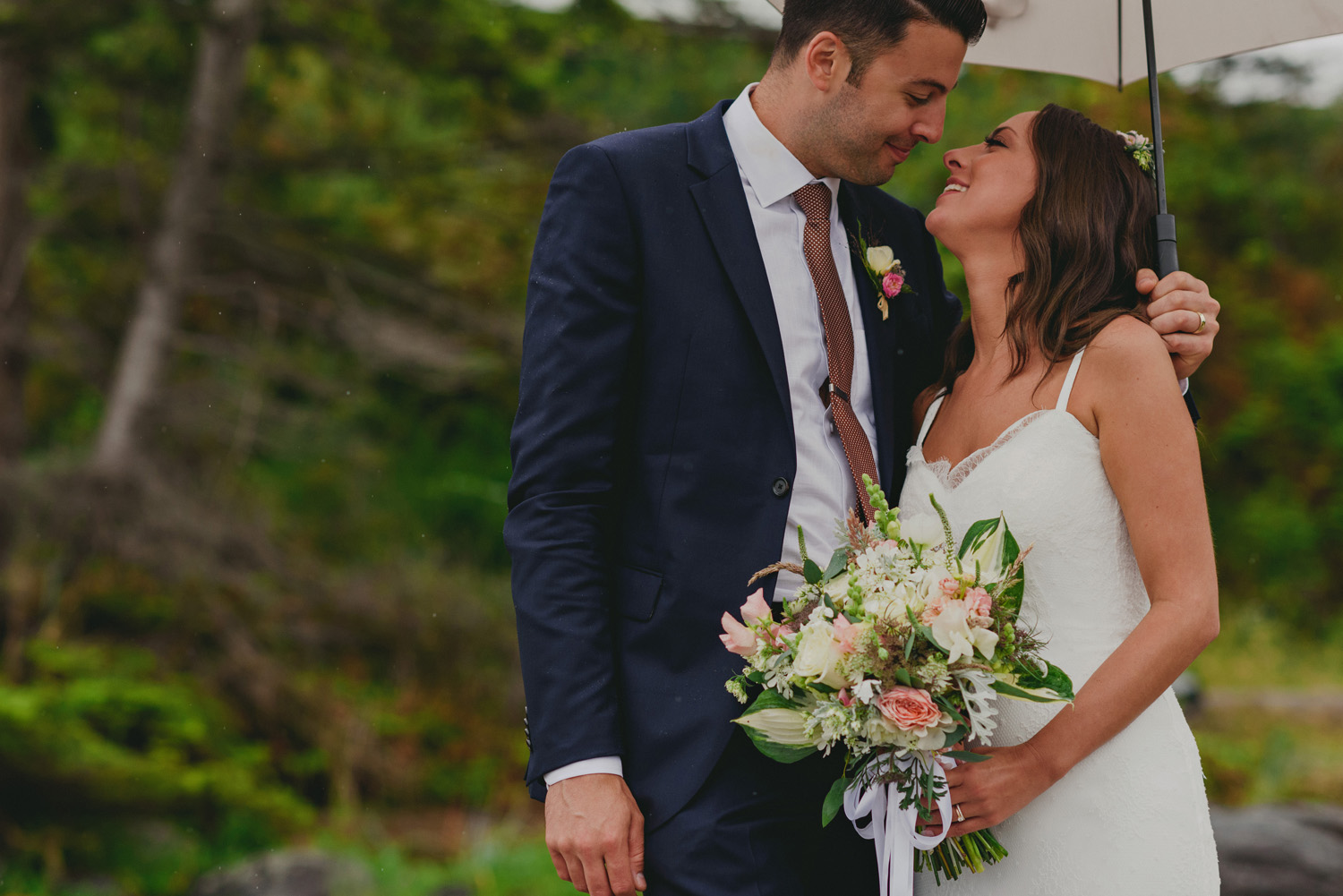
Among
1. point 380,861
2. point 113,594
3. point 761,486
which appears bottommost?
point 380,861

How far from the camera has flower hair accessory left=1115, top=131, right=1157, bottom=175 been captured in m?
2.71

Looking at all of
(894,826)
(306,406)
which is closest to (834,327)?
(894,826)

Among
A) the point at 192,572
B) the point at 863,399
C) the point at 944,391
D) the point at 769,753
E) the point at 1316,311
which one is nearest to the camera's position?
the point at 769,753

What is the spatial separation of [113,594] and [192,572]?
1.69ft

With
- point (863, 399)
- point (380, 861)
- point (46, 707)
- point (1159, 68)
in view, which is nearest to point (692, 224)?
point (863, 399)

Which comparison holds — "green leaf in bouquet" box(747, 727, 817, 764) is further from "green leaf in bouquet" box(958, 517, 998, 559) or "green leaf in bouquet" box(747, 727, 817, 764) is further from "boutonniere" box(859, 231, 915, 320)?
"boutonniere" box(859, 231, 915, 320)

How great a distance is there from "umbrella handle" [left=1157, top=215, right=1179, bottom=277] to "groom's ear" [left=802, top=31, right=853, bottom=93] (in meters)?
0.75

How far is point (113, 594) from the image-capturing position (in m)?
7.30

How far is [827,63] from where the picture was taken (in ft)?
8.35

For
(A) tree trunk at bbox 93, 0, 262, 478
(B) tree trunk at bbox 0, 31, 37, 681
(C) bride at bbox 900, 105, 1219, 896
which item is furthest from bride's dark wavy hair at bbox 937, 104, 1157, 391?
(B) tree trunk at bbox 0, 31, 37, 681

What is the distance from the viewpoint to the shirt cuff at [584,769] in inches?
84.1

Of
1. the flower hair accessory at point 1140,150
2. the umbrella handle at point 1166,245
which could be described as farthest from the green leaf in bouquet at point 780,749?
the flower hair accessory at point 1140,150

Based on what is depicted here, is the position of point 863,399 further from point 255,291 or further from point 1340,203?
point 1340,203

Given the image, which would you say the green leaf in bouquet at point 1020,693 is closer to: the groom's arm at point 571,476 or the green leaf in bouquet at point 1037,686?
the green leaf in bouquet at point 1037,686
